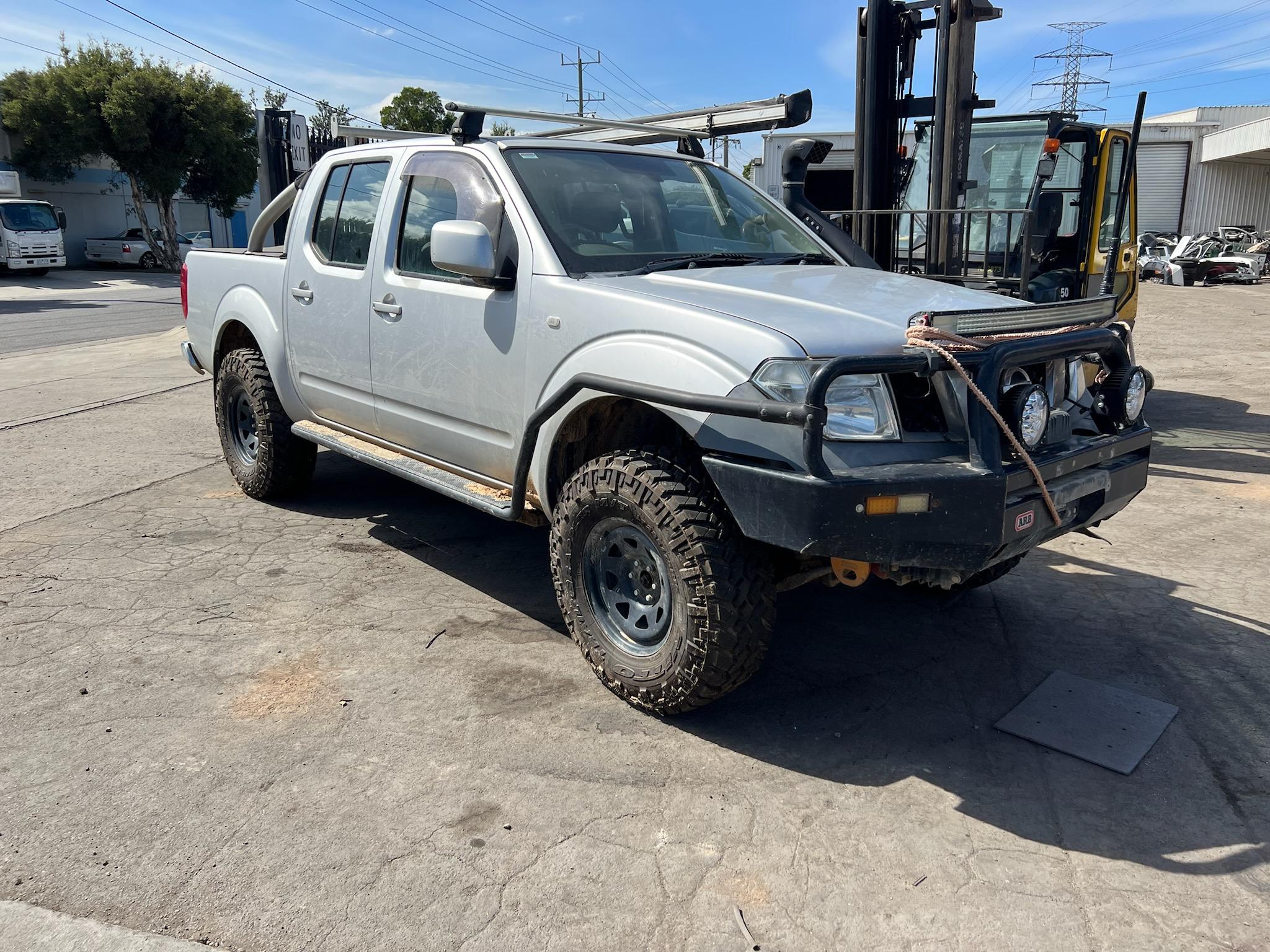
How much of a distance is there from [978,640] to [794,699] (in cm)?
104

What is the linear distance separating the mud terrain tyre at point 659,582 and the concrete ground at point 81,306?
13.6m

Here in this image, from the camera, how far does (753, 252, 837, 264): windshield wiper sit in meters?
4.24

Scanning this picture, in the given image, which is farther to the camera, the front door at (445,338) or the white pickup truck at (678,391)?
the front door at (445,338)

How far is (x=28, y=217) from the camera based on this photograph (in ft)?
96.4

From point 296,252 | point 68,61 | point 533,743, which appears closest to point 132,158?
point 68,61

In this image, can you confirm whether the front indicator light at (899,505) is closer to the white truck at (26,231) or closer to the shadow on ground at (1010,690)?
the shadow on ground at (1010,690)

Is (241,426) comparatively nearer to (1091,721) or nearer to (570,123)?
(570,123)

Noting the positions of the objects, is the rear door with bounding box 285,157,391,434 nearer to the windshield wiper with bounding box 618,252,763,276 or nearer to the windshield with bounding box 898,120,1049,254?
the windshield wiper with bounding box 618,252,763,276

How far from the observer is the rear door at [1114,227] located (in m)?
8.99

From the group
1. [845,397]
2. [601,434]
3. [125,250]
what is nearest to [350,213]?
[601,434]

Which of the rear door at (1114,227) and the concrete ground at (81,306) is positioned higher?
the rear door at (1114,227)

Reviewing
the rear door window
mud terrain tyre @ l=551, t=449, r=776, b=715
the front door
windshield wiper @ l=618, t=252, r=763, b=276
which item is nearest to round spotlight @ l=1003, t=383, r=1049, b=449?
mud terrain tyre @ l=551, t=449, r=776, b=715

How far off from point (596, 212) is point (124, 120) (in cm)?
3372

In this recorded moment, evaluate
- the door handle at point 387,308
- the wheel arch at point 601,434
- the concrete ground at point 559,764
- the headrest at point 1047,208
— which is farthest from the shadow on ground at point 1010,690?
the headrest at point 1047,208
